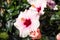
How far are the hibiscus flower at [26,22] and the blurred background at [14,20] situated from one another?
40 mm

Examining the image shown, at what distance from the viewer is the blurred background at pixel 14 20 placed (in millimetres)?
1473

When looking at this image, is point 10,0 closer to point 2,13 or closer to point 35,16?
point 2,13

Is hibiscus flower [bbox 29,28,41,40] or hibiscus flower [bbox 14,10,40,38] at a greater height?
hibiscus flower [bbox 14,10,40,38]

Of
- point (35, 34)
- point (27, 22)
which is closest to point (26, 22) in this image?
point (27, 22)

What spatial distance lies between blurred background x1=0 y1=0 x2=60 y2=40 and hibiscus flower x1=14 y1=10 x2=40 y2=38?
4 centimetres

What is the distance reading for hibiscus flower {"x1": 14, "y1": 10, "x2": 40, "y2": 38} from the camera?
1.48m

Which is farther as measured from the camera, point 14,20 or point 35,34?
point 14,20

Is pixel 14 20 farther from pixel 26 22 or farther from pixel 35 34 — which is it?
pixel 35 34

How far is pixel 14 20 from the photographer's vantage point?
1.57 metres

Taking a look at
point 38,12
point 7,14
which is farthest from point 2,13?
point 38,12

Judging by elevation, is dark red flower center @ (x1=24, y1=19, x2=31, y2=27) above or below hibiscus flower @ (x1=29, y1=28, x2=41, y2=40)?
above

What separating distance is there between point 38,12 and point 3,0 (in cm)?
36

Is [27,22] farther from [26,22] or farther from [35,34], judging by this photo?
[35,34]

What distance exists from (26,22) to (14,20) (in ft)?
0.32
